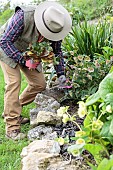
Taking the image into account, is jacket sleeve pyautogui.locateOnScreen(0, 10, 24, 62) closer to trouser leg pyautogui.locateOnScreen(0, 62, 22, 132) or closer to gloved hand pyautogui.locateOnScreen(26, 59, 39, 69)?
gloved hand pyautogui.locateOnScreen(26, 59, 39, 69)

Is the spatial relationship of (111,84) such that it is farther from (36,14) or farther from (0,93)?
(0,93)

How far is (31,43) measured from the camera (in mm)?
3934

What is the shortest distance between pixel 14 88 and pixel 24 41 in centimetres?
52

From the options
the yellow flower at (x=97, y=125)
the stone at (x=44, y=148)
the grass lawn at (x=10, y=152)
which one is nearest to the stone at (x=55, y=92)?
the grass lawn at (x=10, y=152)

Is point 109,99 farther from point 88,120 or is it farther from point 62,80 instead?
point 62,80

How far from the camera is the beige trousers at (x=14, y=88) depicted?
4.04 m

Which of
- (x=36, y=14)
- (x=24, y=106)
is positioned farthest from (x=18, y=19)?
(x=24, y=106)

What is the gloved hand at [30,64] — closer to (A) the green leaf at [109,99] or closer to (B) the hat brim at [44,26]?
(B) the hat brim at [44,26]

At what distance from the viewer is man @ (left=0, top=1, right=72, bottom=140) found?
3.75 metres

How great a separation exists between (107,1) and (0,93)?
15.8ft

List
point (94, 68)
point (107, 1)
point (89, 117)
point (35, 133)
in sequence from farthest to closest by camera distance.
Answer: point (107, 1) < point (94, 68) < point (35, 133) < point (89, 117)

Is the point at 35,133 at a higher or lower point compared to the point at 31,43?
lower

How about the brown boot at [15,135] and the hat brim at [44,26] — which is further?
the brown boot at [15,135]

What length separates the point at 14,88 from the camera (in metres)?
4.05
